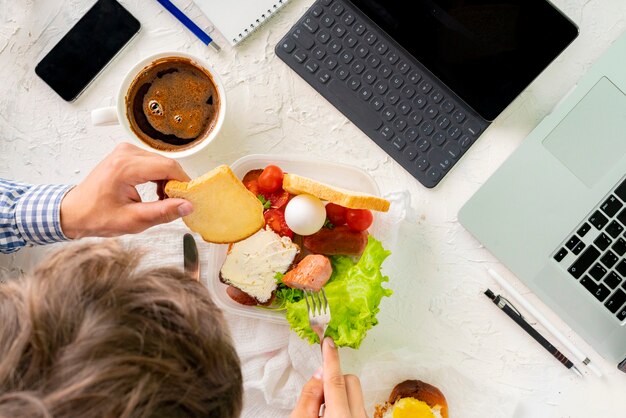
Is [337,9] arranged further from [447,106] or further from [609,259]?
[609,259]

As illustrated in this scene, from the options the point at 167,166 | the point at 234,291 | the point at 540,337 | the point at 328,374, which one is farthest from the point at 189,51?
the point at 540,337

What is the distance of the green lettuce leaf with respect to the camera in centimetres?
73

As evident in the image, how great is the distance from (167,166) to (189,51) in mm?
220

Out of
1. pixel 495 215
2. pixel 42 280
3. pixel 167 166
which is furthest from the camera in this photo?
pixel 495 215

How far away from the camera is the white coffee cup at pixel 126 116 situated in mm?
732

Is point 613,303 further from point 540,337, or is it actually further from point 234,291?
point 234,291

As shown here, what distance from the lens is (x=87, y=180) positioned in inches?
27.1

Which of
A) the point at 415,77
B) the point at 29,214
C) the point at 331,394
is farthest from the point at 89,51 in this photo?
the point at 331,394

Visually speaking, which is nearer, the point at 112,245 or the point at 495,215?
the point at 112,245

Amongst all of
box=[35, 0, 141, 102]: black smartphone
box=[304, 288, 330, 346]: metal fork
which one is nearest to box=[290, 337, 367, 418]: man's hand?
box=[304, 288, 330, 346]: metal fork

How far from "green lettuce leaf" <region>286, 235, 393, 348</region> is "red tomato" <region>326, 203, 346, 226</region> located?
0.05m

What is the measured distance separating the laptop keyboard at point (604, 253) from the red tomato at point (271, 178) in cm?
38

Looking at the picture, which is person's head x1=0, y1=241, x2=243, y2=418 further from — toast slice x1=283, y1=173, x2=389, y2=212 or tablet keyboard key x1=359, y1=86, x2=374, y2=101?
tablet keyboard key x1=359, y1=86, x2=374, y2=101

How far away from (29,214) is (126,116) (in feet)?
0.55
